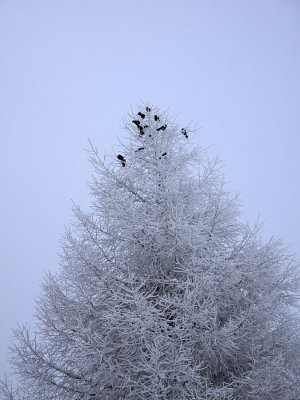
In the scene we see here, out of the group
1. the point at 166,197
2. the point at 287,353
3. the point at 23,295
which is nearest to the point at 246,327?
the point at 287,353

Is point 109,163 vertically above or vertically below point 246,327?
above

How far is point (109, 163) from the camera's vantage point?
6016mm

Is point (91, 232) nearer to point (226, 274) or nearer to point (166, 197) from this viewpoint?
point (166, 197)

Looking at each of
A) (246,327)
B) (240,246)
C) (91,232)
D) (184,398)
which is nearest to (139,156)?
(91,232)

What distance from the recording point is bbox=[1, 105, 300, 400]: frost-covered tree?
4230 mm

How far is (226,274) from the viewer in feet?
15.8

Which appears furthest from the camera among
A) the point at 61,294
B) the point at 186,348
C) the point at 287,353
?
the point at 61,294

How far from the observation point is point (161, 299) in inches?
174

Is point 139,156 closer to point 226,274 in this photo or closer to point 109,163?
point 109,163

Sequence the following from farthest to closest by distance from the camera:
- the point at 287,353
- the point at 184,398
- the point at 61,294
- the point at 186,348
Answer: the point at 61,294 < the point at 287,353 < the point at 186,348 < the point at 184,398

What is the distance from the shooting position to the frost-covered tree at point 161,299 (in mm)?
4230

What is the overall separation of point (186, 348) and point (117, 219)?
208 cm

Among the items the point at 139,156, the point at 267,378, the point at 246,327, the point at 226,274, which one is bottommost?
the point at 267,378

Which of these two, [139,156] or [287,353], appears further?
[139,156]
